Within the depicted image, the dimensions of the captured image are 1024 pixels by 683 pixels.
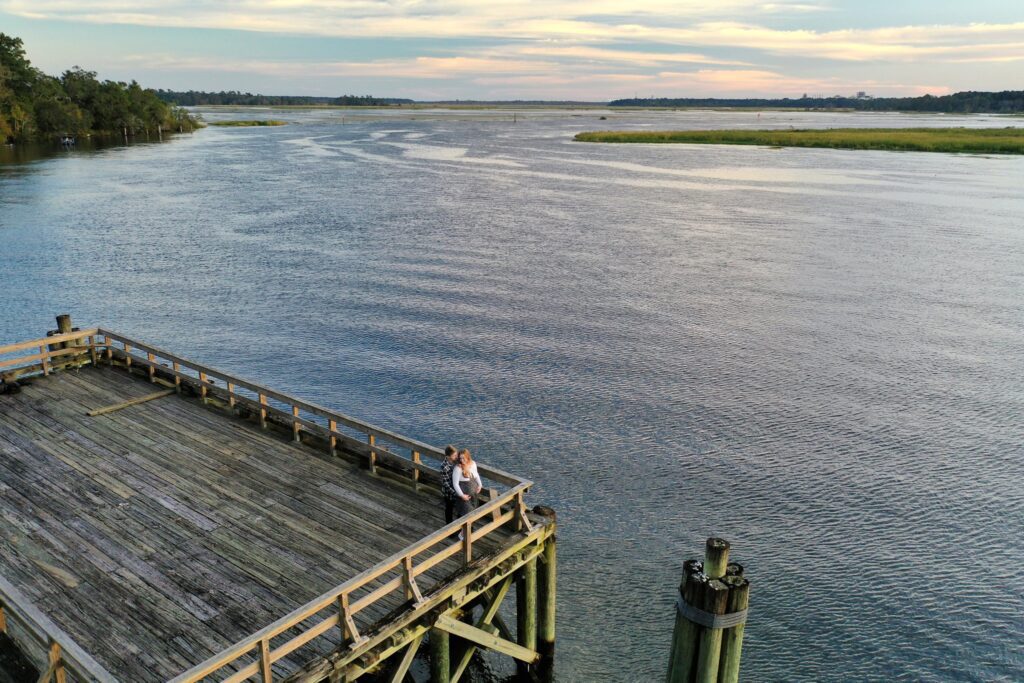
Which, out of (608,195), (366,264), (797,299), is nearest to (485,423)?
(797,299)

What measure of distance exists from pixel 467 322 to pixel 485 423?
10.9 m

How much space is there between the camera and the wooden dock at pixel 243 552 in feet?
35.1

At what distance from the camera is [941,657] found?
15.6 meters

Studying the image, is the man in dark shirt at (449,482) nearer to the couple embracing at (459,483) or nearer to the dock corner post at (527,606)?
the couple embracing at (459,483)

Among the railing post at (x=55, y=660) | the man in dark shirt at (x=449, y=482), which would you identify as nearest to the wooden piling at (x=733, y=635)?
the man in dark shirt at (x=449, y=482)

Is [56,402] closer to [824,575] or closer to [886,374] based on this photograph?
[824,575]

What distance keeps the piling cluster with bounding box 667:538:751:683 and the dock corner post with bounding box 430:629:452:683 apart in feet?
12.7

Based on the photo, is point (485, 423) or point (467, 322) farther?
point (467, 322)

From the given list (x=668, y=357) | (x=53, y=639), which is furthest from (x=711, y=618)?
(x=668, y=357)

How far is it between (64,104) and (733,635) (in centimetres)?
17794

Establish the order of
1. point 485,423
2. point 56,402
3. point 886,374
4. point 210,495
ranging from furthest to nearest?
1. point 886,374
2. point 485,423
3. point 56,402
4. point 210,495

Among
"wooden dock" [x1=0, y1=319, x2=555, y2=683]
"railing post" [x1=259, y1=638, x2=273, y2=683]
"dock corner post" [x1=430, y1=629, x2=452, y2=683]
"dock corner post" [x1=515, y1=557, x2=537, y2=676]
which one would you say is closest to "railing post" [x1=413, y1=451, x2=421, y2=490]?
"wooden dock" [x1=0, y1=319, x2=555, y2=683]

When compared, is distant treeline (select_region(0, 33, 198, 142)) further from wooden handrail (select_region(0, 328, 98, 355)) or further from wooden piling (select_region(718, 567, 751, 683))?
wooden piling (select_region(718, 567, 751, 683))

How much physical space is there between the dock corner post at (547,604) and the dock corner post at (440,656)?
7.38ft
